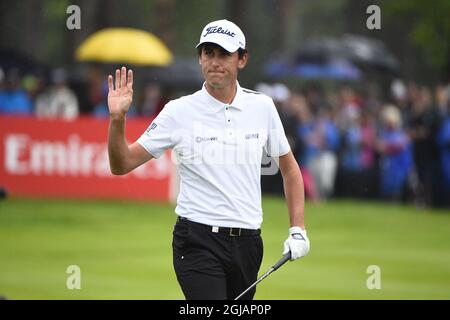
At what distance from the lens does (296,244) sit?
27.3ft

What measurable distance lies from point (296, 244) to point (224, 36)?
5.03ft

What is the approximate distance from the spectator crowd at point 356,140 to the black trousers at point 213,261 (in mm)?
17035

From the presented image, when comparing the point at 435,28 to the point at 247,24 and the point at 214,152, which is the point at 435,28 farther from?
the point at 214,152

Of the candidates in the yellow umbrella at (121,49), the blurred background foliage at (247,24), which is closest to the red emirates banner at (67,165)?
the yellow umbrella at (121,49)

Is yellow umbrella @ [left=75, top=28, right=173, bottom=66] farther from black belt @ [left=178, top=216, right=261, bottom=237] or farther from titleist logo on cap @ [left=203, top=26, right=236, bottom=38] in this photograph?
black belt @ [left=178, top=216, right=261, bottom=237]

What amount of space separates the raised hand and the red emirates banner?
15.2 metres

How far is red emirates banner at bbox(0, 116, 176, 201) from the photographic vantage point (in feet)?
75.6

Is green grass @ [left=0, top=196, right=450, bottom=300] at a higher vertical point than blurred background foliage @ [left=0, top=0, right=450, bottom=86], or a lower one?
lower

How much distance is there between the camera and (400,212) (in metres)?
24.1

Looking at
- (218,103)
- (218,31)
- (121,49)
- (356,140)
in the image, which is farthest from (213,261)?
(121,49)

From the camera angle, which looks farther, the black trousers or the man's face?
the man's face

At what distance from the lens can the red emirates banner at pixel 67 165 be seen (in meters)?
23.0

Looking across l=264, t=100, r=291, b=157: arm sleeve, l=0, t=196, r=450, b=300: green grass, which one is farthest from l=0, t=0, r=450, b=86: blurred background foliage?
l=264, t=100, r=291, b=157: arm sleeve
